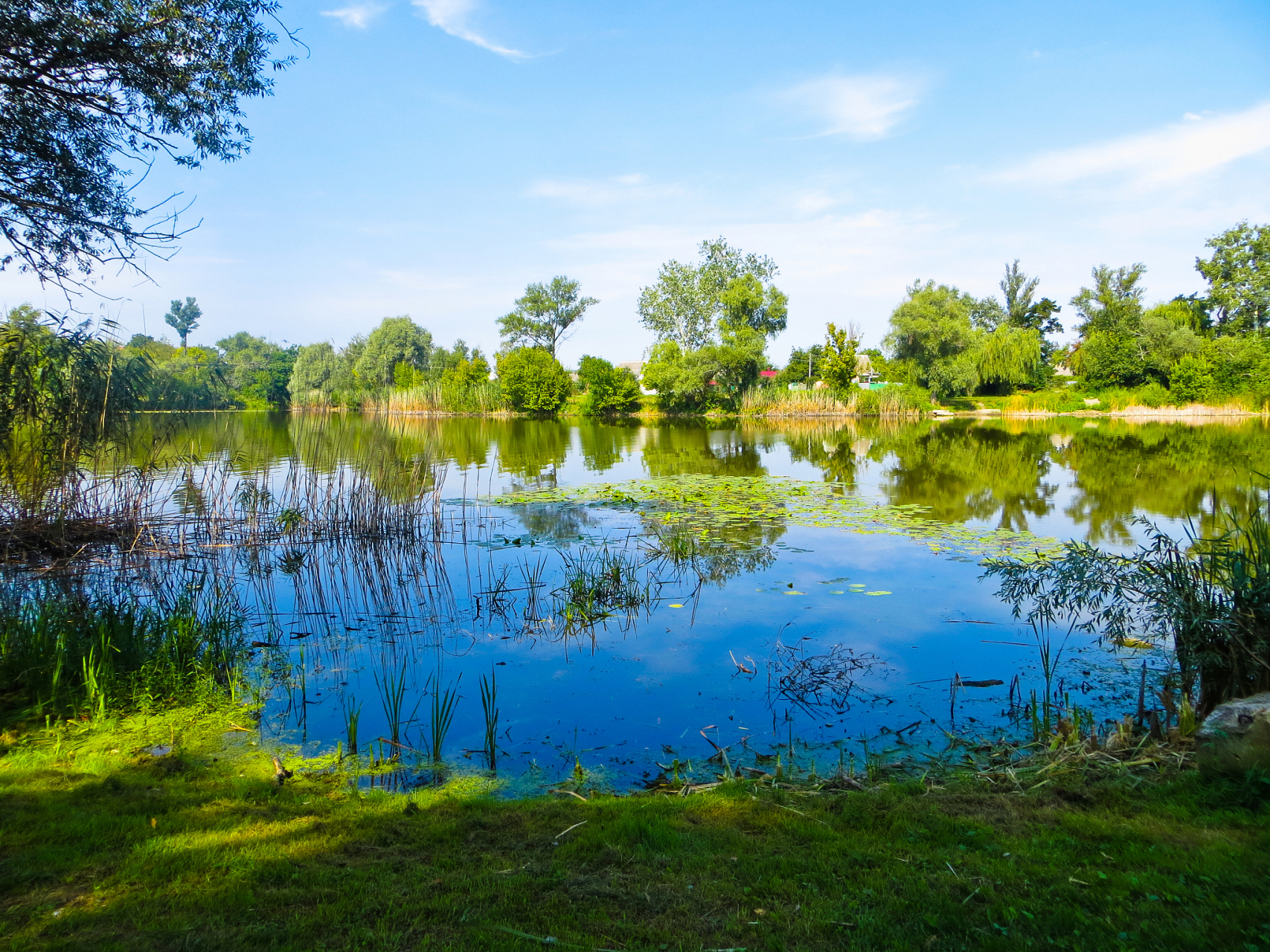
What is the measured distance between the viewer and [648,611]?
Result: 310 inches

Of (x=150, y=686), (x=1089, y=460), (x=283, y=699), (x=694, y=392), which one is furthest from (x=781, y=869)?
(x=694, y=392)

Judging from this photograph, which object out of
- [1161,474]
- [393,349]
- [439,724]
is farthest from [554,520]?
[393,349]

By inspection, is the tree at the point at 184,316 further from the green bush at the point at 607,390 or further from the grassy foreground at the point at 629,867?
the grassy foreground at the point at 629,867

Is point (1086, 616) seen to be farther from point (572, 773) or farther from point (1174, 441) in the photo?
point (1174, 441)

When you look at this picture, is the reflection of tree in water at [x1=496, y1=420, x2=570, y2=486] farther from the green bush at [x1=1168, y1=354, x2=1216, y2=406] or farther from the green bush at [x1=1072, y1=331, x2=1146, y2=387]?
the green bush at [x1=1072, y1=331, x2=1146, y2=387]

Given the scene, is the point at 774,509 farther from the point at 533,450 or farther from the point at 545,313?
the point at 545,313

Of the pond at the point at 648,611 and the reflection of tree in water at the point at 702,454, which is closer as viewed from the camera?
the pond at the point at 648,611

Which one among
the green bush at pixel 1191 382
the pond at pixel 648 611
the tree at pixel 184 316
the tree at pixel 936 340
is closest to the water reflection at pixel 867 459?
the pond at pixel 648 611

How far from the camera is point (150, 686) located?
17.9 ft

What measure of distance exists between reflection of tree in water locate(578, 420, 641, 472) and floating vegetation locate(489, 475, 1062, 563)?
4.45 metres

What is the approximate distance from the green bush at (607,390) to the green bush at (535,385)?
7.09 ft

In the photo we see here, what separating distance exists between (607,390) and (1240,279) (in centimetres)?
5009

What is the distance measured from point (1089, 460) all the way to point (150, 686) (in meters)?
24.3

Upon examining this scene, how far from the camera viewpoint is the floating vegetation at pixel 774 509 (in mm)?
10602
